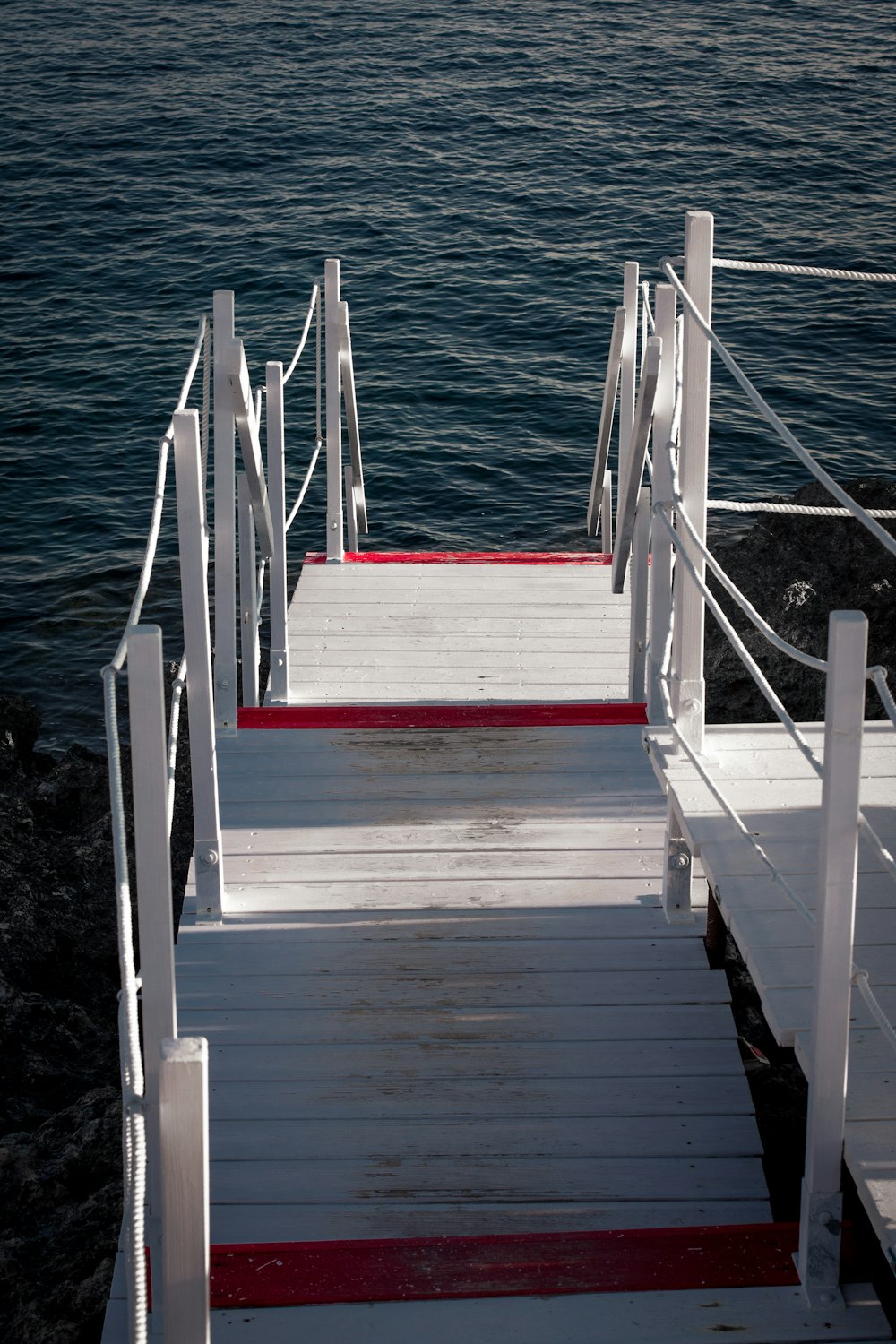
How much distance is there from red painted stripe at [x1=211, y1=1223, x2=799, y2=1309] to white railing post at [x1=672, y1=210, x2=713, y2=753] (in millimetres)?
1304

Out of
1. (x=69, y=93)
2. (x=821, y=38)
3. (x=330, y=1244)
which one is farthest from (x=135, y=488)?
(x=821, y=38)

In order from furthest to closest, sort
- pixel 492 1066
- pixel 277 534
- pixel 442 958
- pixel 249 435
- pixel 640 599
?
pixel 277 534 → pixel 640 599 → pixel 249 435 → pixel 442 958 → pixel 492 1066

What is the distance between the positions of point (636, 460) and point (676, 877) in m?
1.51

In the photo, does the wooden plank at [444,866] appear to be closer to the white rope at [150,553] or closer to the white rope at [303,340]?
the white rope at [150,553]

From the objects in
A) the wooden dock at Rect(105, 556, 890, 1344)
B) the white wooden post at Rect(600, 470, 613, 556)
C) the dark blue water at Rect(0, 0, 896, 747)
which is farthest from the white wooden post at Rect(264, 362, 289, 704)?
the dark blue water at Rect(0, 0, 896, 747)

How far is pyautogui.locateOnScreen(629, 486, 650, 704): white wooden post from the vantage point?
4570 mm

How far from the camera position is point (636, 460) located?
4.65 meters

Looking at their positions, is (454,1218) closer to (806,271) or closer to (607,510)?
(806,271)

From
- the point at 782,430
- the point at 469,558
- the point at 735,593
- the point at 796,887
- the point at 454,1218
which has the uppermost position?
the point at 782,430

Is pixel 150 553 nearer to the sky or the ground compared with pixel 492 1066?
nearer to the sky

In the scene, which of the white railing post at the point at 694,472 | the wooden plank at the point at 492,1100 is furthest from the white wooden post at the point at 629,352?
the wooden plank at the point at 492,1100

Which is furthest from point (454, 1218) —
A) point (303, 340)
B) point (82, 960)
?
point (303, 340)

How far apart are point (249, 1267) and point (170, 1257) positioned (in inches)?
28.6

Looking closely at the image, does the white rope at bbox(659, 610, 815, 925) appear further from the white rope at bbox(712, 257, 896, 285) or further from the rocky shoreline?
the rocky shoreline
